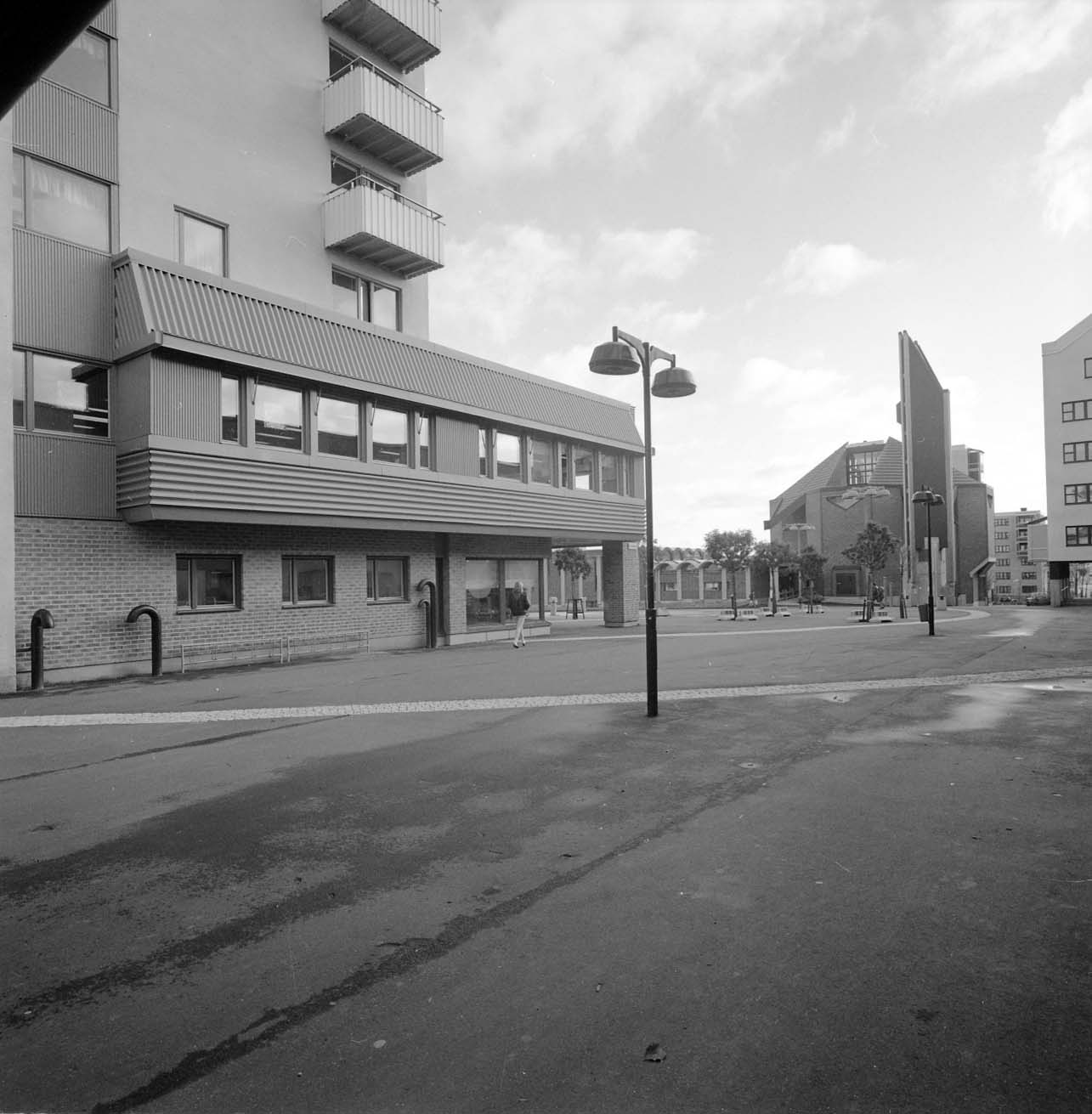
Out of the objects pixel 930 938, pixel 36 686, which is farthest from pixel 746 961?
pixel 36 686

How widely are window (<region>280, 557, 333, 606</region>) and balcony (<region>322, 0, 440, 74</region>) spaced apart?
14.2 m

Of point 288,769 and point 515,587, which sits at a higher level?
point 515,587

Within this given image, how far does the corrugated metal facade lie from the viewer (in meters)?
14.8

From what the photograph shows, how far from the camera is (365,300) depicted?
21.6m

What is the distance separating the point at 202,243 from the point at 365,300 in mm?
4765

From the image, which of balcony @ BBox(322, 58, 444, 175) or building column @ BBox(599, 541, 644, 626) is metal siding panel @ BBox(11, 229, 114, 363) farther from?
building column @ BBox(599, 541, 644, 626)

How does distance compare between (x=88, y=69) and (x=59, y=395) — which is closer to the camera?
(x=59, y=395)

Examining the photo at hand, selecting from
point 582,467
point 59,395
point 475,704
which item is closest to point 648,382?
point 475,704

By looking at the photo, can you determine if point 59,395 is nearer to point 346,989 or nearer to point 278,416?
point 278,416

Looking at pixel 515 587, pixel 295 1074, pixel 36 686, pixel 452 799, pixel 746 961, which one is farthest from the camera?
pixel 515 587

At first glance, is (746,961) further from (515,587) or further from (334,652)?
(515,587)

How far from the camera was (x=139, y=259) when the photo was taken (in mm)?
14914

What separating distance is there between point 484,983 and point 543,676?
10845 mm

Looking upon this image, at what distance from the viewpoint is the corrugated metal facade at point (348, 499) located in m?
14.8
